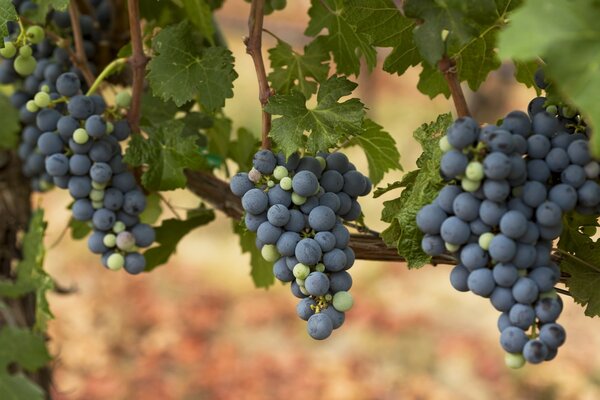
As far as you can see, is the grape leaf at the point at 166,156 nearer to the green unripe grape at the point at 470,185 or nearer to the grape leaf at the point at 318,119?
the grape leaf at the point at 318,119

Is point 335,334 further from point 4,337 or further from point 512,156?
point 512,156

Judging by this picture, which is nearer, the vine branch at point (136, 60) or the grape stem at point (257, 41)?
the grape stem at point (257, 41)

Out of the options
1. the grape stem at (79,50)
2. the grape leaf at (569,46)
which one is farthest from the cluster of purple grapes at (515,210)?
the grape stem at (79,50)

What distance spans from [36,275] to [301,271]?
0.67 m

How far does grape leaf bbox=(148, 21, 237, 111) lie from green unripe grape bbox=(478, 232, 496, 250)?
0.42 m

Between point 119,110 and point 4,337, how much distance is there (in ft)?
1.71

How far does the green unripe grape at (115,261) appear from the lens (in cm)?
97

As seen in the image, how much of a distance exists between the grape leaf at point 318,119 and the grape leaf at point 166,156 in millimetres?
245

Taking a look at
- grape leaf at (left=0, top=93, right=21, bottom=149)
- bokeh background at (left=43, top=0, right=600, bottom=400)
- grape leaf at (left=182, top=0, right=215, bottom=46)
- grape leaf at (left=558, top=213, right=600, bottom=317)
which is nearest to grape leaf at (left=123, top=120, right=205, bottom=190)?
grape leaf at (left=182, top=0, right=215, bottom=46)

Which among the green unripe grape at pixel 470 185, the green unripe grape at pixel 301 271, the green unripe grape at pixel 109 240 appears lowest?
the green unripe grape at pixel 109 240

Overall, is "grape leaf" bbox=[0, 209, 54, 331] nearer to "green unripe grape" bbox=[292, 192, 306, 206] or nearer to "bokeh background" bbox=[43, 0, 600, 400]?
"green unripe grape" bbox=[292, 192, 306, 206]

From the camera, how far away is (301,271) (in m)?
0.73

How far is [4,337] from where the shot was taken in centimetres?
133

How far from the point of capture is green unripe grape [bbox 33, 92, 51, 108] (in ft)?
3.29
